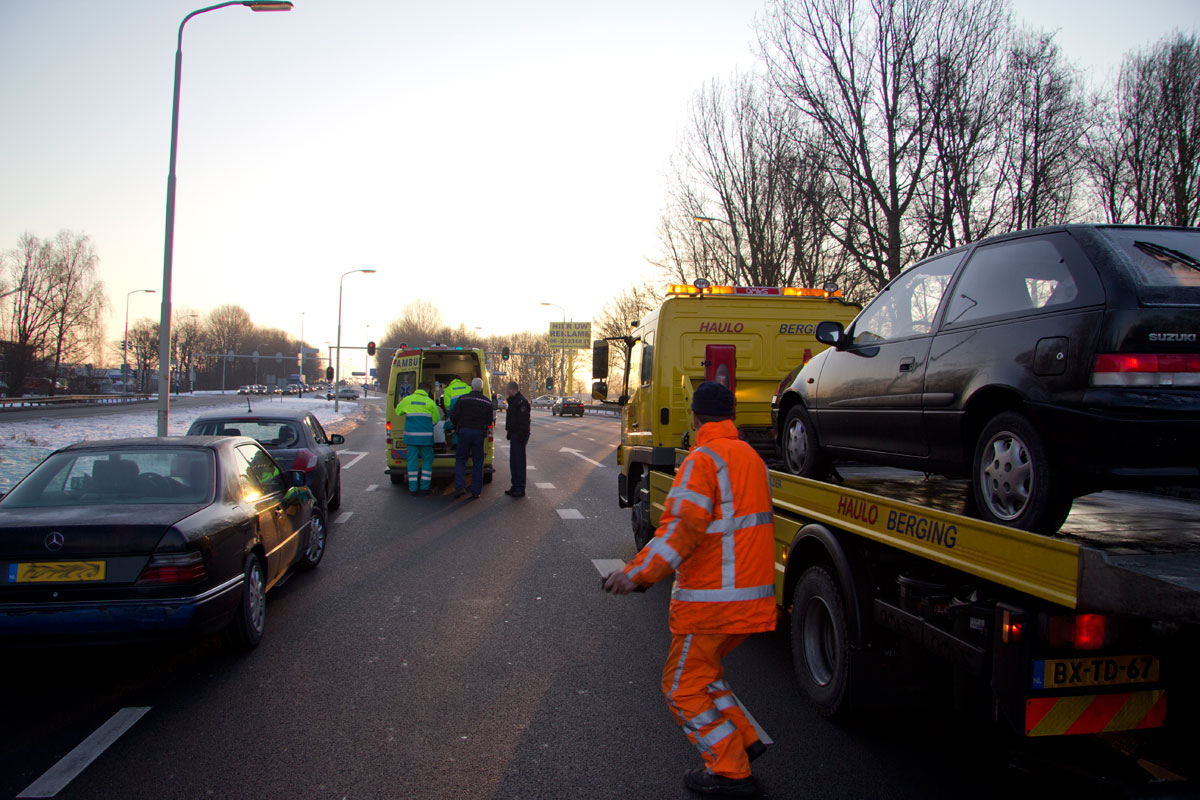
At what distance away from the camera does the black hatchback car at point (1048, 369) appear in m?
3.01

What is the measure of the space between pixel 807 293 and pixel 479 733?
5.80 m

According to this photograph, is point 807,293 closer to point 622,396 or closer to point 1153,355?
point 622,396

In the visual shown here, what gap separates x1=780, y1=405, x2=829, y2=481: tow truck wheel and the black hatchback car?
82 cm

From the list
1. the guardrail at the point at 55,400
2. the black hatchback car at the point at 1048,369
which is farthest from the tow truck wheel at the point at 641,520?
the guardrail at the point at 55,400

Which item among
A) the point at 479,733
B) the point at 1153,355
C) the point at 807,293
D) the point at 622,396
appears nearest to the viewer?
the point at 1153,355

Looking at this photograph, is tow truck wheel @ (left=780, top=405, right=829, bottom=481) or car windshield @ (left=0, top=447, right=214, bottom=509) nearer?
car windshield @ (left=0, top=447, right=214, bottom=509)

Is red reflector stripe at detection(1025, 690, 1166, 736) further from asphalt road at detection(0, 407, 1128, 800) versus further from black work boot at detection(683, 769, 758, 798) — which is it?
black work boot at detection(683, 769, 758, 798)

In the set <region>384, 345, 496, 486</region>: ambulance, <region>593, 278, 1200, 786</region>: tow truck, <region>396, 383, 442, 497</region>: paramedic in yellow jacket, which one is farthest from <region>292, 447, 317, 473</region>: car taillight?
<region>593, 278, 1200, 786</region>: tow truck

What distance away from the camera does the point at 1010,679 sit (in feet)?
8.87

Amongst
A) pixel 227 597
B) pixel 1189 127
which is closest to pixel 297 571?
pixel 227 597

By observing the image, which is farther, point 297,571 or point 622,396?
point 622,396

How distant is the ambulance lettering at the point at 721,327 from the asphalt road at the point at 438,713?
8.37 feet

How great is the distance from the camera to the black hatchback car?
3.01 m

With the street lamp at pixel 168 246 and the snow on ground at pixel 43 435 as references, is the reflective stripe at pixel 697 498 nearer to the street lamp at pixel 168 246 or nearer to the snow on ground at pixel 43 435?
the snow on ground at pixel 43 435
